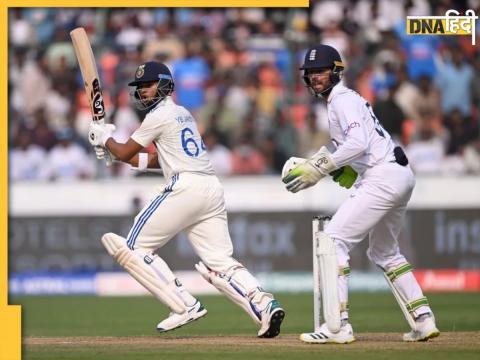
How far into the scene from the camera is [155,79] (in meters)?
8.15

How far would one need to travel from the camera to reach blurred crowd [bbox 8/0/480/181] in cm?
1521

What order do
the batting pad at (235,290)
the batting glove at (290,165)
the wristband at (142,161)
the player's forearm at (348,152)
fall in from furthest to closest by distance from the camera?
the wristband at (142,161), the batting pad at (235,290), the batting glove at (290,165), the player's forearm at (348,152)

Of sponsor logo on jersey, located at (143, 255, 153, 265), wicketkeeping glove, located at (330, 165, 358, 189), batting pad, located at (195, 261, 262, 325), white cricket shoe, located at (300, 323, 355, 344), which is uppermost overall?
wicketkeeping glove, located at (330, 165, 358, 189)

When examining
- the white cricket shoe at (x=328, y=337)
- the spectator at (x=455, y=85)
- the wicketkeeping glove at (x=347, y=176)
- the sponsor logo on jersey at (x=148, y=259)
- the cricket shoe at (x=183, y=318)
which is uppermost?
the spectator at (x=455, y=85)

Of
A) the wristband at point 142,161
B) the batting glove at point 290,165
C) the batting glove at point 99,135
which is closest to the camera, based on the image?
the batting glove at point 290,165

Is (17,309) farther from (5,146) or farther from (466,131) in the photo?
(466,131)

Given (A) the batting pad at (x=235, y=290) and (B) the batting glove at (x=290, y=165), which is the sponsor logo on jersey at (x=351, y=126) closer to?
(B) the batting glove at (x=290, y=165)

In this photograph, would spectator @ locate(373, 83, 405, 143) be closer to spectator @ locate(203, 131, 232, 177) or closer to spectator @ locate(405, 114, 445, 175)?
spectator @ locate(405, 114, 445, 175)

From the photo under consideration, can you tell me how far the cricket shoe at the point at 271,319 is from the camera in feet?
25.7

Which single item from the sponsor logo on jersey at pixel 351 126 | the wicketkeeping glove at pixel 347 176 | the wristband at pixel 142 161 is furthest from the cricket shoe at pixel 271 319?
the wristband at pixel 142 161

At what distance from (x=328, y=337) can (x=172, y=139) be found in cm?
183

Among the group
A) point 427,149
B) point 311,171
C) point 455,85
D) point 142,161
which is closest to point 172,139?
point 142,161

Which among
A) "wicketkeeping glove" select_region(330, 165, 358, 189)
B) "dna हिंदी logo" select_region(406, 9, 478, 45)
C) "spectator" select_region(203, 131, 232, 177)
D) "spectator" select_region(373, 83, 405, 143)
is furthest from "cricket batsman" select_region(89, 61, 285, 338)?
"spectator" select_region(373, 83, 405, 143)

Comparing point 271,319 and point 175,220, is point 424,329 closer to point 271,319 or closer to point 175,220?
point 271,319
